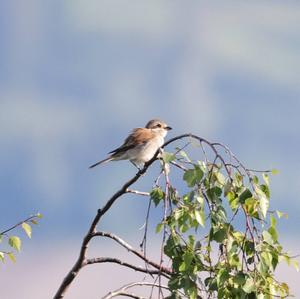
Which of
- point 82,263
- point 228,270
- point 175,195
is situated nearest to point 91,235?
point 82,263

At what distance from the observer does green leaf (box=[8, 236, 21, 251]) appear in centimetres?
805

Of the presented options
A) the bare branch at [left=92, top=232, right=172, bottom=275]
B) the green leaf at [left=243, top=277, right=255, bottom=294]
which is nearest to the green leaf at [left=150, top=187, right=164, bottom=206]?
the bare branch at [left=92, top=232, right=172, bottom=275]

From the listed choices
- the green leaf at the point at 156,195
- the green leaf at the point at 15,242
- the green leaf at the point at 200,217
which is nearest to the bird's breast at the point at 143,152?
the green leaf at the point at 15,242

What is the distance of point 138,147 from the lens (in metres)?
13.0

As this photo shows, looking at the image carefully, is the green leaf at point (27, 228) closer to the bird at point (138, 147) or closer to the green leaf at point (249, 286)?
the green leaf at point (249, 286)

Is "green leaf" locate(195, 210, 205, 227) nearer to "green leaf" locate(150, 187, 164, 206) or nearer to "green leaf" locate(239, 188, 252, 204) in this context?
"green leaf" locate(239, 188, 252, 204)

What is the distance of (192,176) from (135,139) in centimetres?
641

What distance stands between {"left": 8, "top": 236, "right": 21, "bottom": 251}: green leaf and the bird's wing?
4977 mm

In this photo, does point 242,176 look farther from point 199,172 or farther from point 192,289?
point 192,289

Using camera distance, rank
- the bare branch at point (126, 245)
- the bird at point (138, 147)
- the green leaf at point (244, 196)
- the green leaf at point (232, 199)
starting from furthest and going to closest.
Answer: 1. the bird at point (138, 147)
2. the bare branch at point (126, 245)
3. the green leaf at point (232, 199)
4. the green leaf at point (244, 196)

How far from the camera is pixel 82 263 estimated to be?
348 inches

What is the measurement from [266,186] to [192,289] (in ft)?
3.71

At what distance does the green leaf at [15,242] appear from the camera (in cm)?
805

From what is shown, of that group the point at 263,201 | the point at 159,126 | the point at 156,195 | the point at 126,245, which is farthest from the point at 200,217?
the point at 159,126
